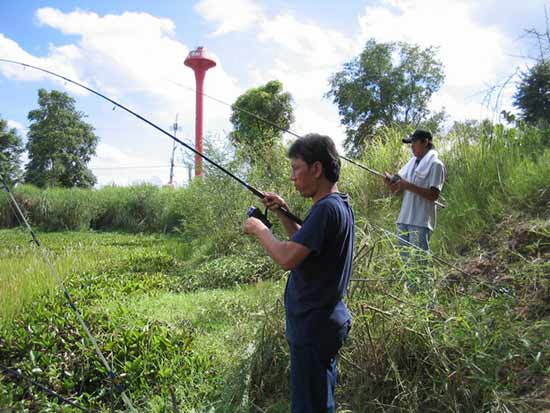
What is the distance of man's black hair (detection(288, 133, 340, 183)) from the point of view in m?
1.67

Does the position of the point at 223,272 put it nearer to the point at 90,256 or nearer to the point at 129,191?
the point at 90,256

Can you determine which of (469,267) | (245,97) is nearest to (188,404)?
(469,267)

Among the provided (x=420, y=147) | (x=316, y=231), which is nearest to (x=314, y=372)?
(x=316, y=231)

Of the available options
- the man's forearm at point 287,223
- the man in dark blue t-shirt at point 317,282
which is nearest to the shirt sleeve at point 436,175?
the man's forearm at point 287,223

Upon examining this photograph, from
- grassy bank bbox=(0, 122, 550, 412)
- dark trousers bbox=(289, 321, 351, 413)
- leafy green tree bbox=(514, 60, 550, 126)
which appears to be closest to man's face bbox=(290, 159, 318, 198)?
dark trousers bbox=(289, 321, 351, 413)

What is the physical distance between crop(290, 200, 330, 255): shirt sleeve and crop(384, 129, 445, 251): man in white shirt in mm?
2173

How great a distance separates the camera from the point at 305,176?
1.71m

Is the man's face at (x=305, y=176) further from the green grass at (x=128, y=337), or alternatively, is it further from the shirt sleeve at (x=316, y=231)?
the green grass at (x=128, y=337)

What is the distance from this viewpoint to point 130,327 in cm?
340

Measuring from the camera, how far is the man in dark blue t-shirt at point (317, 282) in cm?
162

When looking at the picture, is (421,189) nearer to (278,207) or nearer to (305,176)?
(278,207)

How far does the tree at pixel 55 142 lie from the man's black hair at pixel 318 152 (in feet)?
95.7

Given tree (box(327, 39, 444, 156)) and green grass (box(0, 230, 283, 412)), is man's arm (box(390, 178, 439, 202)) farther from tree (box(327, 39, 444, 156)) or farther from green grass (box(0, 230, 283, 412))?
tree (box(327, 39, 444, 156))

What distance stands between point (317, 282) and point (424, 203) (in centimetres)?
231
